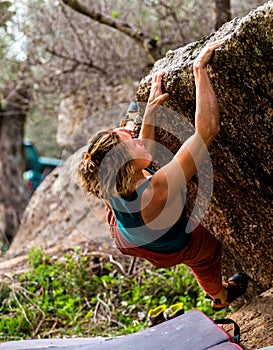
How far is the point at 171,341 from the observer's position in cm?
A: 282

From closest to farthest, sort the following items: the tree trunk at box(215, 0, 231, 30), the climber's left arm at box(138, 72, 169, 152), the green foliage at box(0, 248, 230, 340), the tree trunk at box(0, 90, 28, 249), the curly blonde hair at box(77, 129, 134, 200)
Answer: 1. the curly blonde hair at box(77, 129, 134, 200)
2. the climber's left arm at box(138, 72, 169, 152)
3. the green foliage at box(0, 248, 230, 340)
4. the tree trunk at box(215, 0, 231, 30)
5. the tree trunk at box(0, 90, 28, 249)

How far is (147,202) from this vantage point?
103 inches

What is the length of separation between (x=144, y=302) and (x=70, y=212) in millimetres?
2793

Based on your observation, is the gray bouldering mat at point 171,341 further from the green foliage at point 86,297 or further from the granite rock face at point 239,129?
the green foliage at point 86,297

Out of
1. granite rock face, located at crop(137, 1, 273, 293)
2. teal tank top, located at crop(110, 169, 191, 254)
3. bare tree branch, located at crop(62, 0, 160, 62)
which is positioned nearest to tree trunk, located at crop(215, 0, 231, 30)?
bare tree branch, located at crop(62, 0, 160, 62)

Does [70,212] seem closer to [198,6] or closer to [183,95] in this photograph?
[198,6]

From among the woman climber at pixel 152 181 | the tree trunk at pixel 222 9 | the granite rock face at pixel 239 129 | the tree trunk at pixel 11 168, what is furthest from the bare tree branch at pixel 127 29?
→ the tree trunk at pixel 11 168

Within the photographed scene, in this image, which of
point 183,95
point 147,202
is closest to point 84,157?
point 147,202

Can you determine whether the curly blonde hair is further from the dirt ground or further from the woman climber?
the dirt ground

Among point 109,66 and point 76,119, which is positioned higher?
point 109,66

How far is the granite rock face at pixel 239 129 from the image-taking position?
2.16 meters

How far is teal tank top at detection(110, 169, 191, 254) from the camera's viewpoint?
8.65ft

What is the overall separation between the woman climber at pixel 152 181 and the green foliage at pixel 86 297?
1.81 metres

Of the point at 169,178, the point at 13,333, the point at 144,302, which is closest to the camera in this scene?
the point at 169,178
